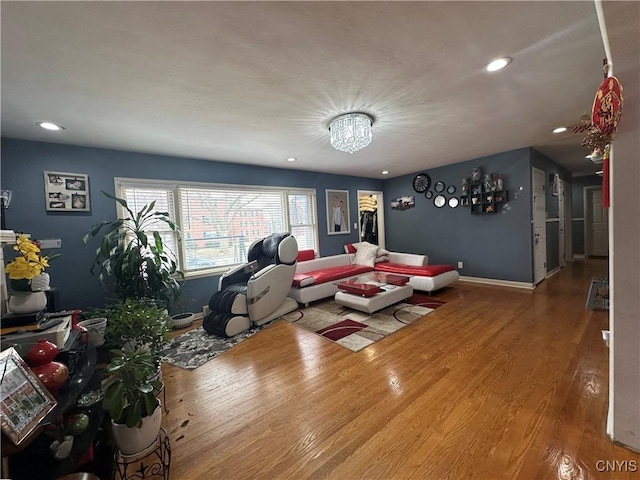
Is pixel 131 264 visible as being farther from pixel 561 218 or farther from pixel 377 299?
pixel 561 218

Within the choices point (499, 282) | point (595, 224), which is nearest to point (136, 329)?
point (499, 282)

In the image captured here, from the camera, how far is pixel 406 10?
1.27 meters

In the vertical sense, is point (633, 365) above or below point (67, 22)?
below

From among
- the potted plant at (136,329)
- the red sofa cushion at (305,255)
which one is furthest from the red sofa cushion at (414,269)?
the potted plant at (136,329)

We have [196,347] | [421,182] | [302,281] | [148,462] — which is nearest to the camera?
[148,462]

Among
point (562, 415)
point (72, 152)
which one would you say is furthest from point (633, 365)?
point (72, 152)

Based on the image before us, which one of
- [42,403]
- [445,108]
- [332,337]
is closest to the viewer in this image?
[42,403]

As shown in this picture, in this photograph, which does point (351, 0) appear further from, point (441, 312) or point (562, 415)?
point (441, 312)

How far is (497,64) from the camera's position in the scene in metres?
1.76

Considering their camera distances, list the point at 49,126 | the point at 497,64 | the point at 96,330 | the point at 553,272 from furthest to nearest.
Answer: the point at 553,272, the point at 49,126, the point at 96,330, the point at 497,64

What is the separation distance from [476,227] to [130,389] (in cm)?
536

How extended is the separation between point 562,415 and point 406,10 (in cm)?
245

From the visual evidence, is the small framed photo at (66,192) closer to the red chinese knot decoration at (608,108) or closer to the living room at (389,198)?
the living room at (389,198)

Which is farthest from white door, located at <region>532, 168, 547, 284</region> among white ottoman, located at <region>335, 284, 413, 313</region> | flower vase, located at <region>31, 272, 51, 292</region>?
flower vase, located at <region>31, 272, 51, 292</region>
